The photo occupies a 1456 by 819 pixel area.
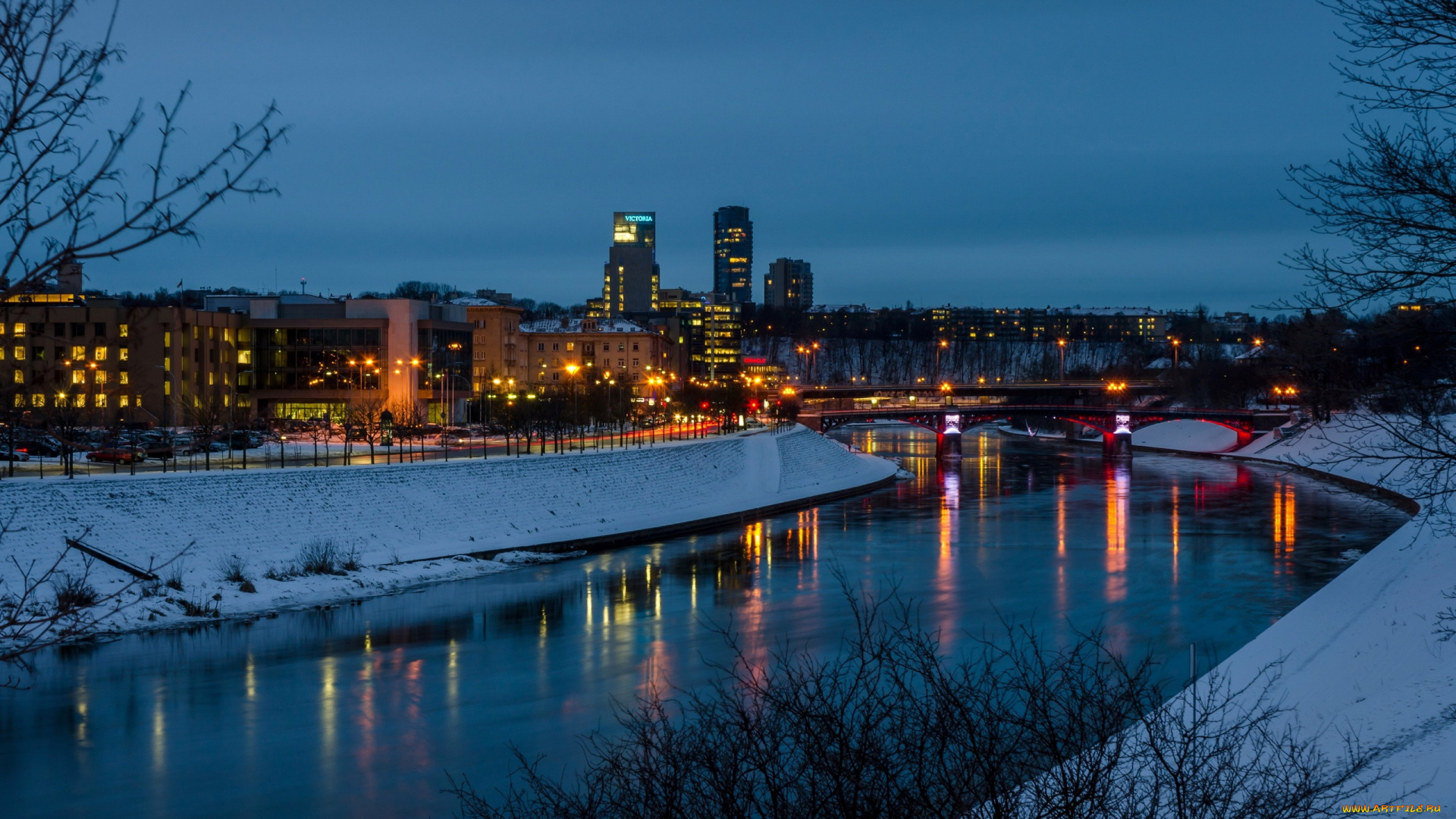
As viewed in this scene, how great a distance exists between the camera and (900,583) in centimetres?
2750

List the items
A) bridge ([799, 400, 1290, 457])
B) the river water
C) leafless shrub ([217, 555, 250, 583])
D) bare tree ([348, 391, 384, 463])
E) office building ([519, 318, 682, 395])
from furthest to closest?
office building ([519, 318, 682, 395]) < bridge ([799, 400, 1290, 457]) < bare tree ([348, 391, 384, 463]) < leafless shrub ([217, 555, 250, 583]) < the river water

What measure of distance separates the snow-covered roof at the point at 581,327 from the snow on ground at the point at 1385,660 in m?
87.5

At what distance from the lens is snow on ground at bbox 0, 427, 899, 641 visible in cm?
2603

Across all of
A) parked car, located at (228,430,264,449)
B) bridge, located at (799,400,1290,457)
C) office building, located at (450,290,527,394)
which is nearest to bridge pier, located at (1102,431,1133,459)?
bridge, located at (799,400,1290,457)

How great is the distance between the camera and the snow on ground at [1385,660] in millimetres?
11258

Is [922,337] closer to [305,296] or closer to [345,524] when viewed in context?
[305,296]

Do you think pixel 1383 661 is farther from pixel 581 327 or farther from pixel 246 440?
pixel 581 327

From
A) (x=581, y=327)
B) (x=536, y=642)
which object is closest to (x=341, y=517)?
(x=536, y=642)

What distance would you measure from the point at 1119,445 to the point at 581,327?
53.9 metres

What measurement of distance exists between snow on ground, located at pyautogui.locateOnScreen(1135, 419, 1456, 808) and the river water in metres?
1.65

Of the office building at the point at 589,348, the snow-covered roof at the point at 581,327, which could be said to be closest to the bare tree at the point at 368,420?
the office building at the point at 589,348

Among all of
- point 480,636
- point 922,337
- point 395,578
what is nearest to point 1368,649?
point 480,636

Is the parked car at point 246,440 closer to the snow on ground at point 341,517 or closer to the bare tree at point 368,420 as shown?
the snow on ground at point 341,517

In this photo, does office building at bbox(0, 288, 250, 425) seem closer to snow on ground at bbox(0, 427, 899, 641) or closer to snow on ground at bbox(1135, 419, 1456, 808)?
snow on ground at bbox(0, 427, 899, 641)
